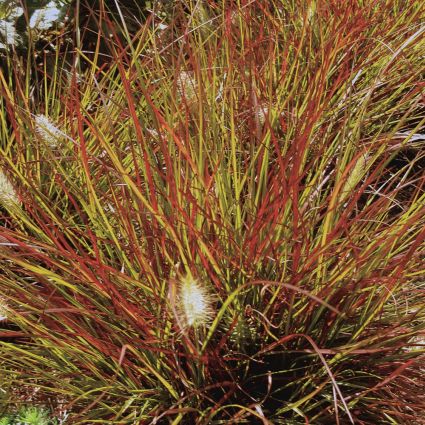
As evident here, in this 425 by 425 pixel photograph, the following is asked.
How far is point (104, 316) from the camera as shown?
1.77 meters

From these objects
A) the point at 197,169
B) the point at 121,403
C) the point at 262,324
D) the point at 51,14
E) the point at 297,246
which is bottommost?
the point at 121,403

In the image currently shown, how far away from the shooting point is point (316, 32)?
102 inches

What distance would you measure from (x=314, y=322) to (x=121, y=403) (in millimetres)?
492

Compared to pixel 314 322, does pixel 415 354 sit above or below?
below

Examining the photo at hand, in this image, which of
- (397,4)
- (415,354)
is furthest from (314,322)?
(397,4)

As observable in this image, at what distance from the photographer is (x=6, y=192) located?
161cm

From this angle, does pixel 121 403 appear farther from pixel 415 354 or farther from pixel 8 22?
pixel 8 22

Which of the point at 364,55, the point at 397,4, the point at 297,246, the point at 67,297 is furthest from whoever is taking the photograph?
the point at 397,4

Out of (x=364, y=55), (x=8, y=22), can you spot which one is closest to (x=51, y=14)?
(x=8, y=22)

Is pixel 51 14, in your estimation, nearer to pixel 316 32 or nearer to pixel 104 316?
pixel 316 32

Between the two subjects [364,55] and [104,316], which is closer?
[104,316]

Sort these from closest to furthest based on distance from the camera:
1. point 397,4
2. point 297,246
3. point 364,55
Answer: point 297,246 < point 364,55 < point 397,4

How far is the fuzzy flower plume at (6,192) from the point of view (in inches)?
62.7

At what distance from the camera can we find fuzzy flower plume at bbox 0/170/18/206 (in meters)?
1.59
